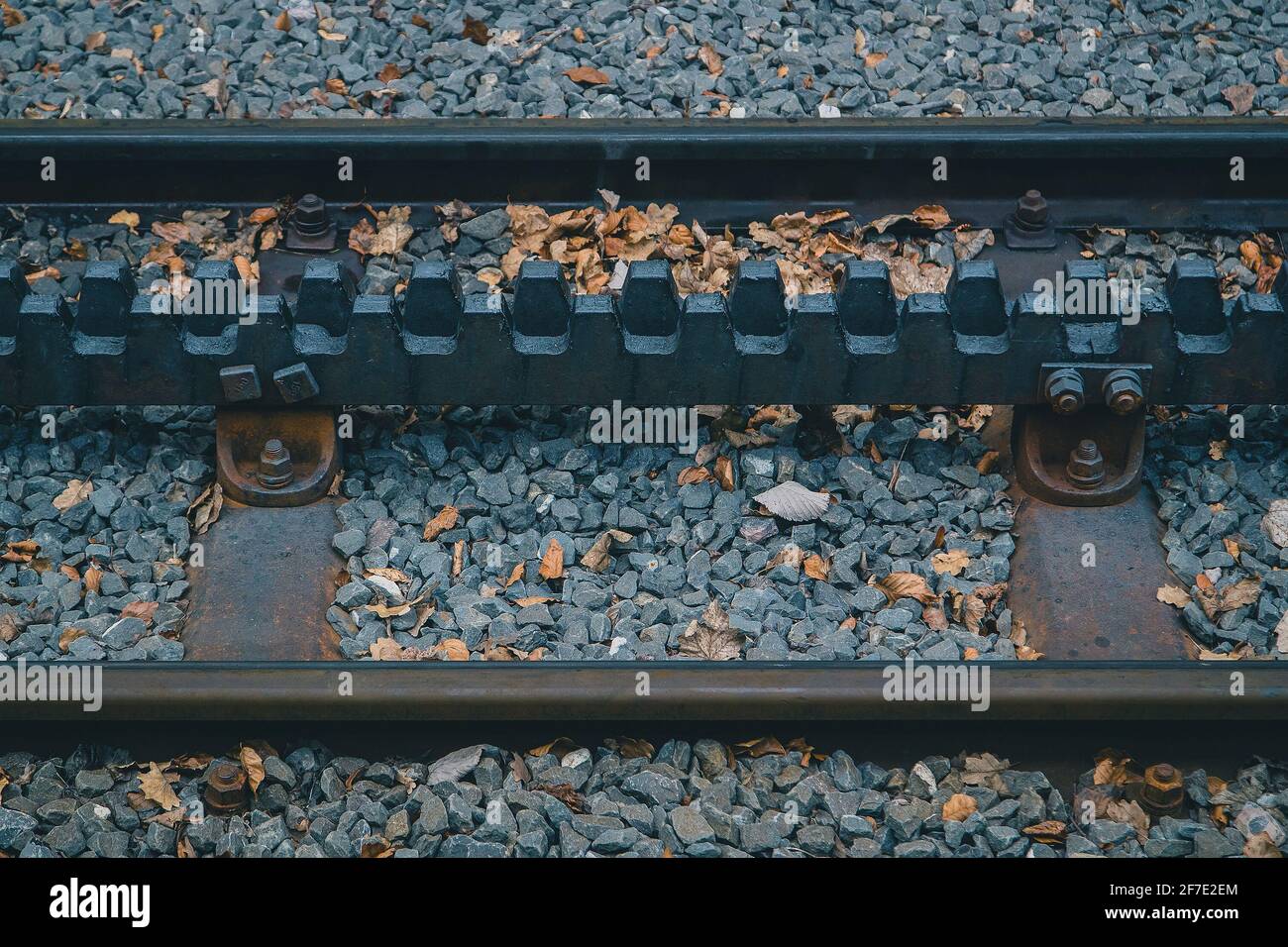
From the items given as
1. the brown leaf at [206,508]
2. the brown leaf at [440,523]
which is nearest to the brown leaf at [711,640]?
the brown leaf at [440,523]

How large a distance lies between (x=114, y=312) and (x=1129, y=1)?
4.24 m

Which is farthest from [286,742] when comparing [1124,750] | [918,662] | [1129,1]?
[1129,1]

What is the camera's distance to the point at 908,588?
4.06 metres

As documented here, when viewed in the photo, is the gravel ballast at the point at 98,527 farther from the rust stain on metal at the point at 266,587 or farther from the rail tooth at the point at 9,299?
the rail tooth at the point at 9,299

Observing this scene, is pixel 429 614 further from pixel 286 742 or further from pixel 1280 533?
pixel 1280 533

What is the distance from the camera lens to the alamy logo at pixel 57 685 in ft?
11.7

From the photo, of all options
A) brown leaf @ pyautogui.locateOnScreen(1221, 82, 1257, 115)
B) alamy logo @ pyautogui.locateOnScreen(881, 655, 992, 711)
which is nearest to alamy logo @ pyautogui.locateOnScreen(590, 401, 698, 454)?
alamy logo @ pyautogui.locateOnScreen(881, 655, 992, 711)

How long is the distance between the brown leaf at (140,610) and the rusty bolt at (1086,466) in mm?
2586

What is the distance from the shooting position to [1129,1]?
618 centimetres

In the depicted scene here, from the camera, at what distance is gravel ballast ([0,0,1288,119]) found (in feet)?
18.7

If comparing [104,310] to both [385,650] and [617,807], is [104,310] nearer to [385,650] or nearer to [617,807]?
[385,650]

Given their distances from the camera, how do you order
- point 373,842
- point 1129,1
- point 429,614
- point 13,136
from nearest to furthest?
point 373,842, point 429,614, point 13,136, point 1129,1

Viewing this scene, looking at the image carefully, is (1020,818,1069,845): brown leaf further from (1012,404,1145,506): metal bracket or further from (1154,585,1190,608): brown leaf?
(1012,404,1145,506): metal bracket

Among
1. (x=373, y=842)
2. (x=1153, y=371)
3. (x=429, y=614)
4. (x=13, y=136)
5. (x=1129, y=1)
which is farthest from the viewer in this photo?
(x=1129, y=1)
